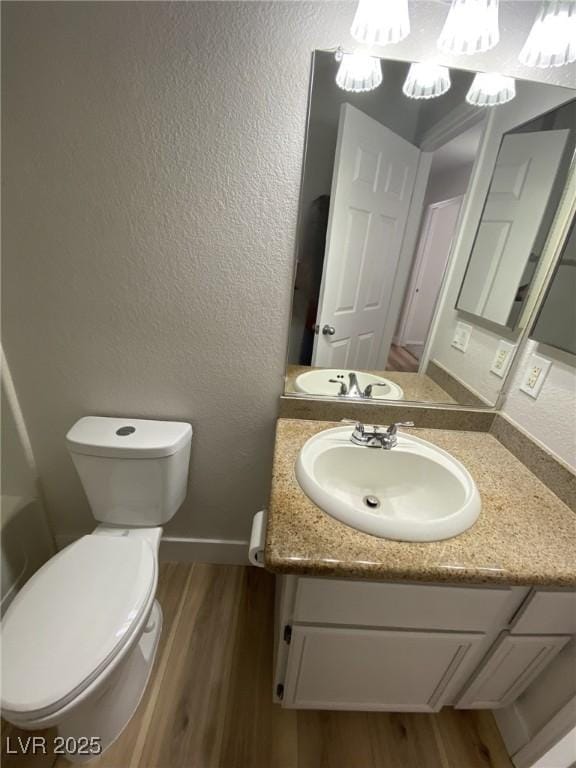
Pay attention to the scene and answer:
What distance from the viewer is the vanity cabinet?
0.72 metres

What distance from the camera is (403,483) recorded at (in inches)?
39.5

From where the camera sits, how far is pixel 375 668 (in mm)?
838

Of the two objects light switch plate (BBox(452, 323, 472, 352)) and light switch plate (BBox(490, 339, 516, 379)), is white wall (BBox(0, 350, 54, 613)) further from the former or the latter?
light switch plate (BBox(490, 339, 516, 379))

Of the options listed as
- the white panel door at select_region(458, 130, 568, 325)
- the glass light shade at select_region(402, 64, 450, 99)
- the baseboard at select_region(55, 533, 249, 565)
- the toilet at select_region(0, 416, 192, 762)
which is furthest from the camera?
the baseboard at select_region(55, 533, 249, 565)

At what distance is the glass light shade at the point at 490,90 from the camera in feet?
2.81

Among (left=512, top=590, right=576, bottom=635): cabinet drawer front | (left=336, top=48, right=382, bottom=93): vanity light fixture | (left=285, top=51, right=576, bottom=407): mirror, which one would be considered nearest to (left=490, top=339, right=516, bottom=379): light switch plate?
(left=285, top=51, right=576, bottom=407): mirror

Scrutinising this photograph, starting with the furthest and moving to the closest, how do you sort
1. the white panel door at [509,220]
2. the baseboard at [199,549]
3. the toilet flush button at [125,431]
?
the baseboard at [199,549] < the toilet flush button at [125,431] < the white panel door at [509,220]

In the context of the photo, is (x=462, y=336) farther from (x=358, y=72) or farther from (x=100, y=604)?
(x=100, y=604)

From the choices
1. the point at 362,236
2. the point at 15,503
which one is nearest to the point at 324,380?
the point at 362,236

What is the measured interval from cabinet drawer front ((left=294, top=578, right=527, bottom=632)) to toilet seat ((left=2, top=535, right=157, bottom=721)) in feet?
1.60

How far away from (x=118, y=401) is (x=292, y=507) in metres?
0.79

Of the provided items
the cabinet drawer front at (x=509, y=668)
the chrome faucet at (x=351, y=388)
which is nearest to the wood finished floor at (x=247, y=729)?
the cabinet drawer front at (x=509, y=668)

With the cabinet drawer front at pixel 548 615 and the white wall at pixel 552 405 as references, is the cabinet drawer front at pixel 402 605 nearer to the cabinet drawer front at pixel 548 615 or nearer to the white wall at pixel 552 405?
the cabinet drawer front at pixel 548 615

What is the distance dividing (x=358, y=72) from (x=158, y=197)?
644mm
